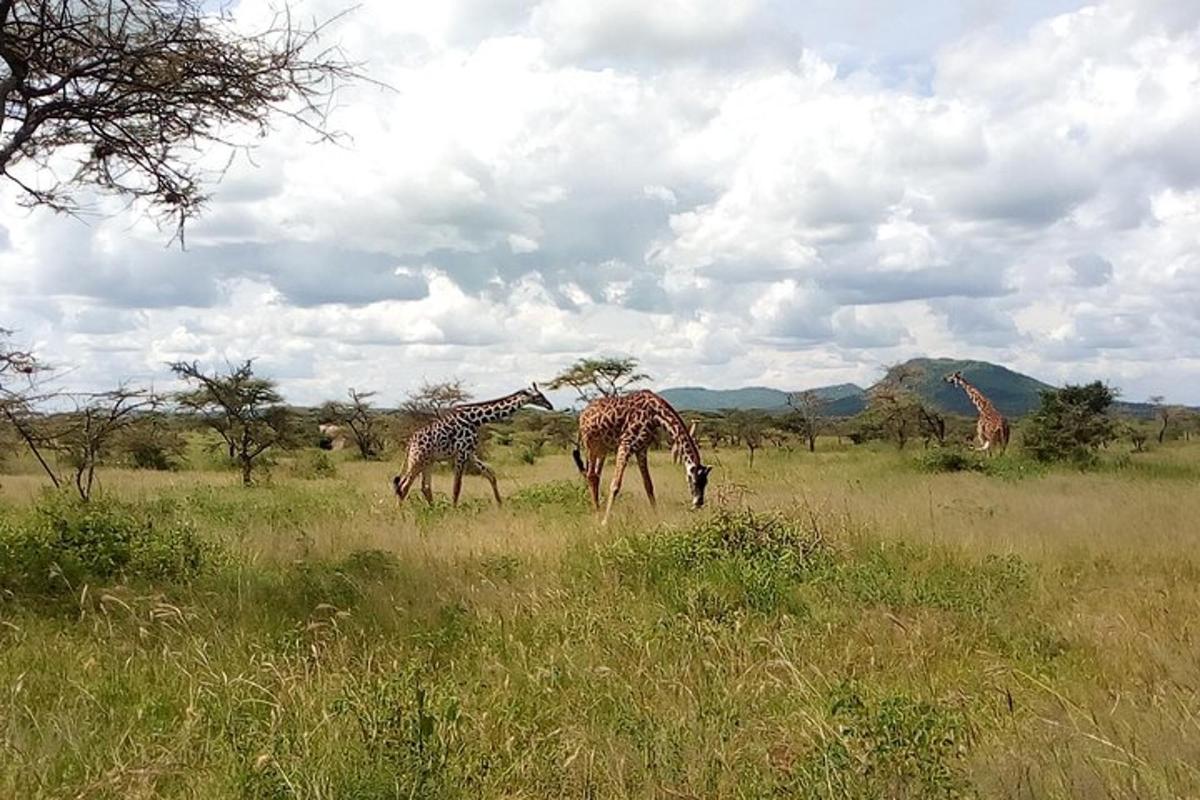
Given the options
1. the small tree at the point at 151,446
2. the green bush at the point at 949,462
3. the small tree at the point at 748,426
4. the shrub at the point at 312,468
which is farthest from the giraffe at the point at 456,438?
the small tree at the point at 748,426

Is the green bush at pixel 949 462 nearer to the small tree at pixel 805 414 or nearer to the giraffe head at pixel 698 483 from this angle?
the giraffe head at pixel 698 483

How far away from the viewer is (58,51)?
7.77 m

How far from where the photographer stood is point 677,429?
1404 cm

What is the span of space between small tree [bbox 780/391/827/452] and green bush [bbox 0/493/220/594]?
109 feet

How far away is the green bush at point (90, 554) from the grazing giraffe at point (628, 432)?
5.97 meters

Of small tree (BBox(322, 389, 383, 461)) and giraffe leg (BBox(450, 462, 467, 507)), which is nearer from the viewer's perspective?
giraffe leg (BBox(450, 462, 467, 507))

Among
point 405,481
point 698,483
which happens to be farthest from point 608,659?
point 405,481

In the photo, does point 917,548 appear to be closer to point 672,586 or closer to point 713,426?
point 672,586

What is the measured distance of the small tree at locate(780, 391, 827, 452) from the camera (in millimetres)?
41719

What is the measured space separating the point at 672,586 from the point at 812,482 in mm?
12083

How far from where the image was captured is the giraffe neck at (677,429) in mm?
13438

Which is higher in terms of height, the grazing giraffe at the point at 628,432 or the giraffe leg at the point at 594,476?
the grazing giraffe at the point at 628,432

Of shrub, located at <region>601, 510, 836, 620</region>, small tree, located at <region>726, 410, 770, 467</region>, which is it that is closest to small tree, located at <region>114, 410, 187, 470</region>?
shrub, located at <region>601, 510, 836, 620</region>

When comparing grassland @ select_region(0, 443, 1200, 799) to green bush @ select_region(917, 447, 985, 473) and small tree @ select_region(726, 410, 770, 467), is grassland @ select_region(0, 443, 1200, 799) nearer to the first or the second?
green bush @ select_region(917, 447, 985, 473)
